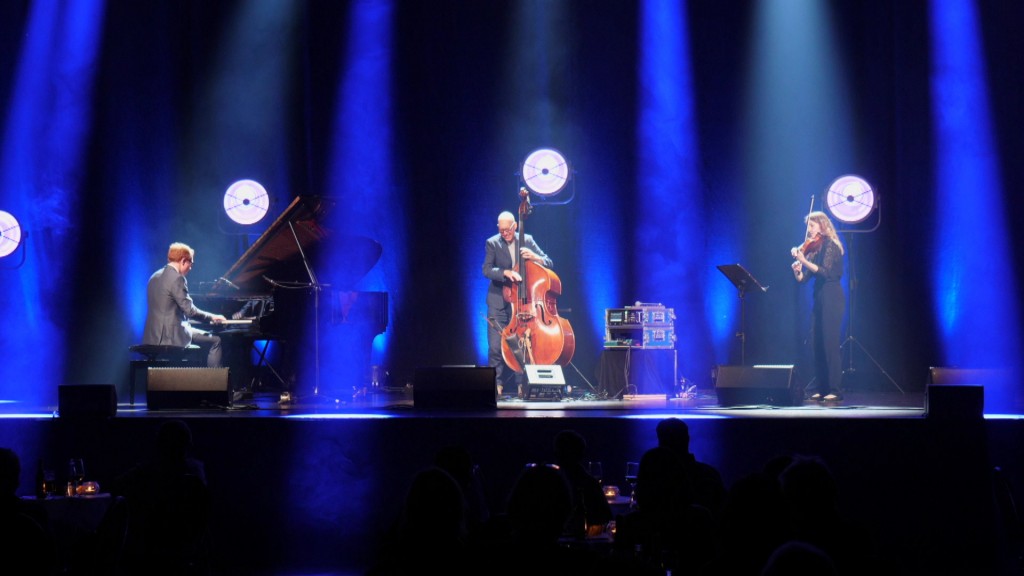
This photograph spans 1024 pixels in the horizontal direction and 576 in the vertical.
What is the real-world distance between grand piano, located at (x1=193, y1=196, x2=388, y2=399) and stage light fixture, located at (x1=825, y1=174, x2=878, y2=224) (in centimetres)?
487

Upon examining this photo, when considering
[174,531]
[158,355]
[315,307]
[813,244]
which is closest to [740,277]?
[813,244]

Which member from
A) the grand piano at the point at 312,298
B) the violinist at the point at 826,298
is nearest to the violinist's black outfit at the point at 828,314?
the violinist at the point at 826,298

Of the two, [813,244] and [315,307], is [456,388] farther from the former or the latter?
[813,244]

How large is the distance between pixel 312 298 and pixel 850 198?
19.4ft

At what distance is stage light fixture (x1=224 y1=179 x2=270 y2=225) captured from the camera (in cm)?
1187

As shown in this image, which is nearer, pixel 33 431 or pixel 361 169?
pixel 33 431

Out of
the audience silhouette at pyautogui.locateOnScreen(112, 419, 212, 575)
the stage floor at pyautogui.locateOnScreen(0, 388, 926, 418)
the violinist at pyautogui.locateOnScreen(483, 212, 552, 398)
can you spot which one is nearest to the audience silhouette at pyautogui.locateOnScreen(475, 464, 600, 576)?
the audience silhouette at pyautogui.locateOnScreen(112, 419, 212, 575)

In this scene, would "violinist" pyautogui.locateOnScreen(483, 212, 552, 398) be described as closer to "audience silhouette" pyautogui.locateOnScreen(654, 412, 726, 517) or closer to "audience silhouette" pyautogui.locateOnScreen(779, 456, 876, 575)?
"audience silhouette" pyautogui.locateOnScreen(654, 412, 726, 517)

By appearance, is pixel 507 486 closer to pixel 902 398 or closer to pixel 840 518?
pixel 840 518

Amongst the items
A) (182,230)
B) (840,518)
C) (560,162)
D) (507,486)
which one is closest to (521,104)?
(560,162)

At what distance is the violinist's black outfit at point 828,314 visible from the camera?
8.44 metres

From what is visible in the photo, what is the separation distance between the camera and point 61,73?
38.1ft

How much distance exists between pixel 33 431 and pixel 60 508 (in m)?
1.84

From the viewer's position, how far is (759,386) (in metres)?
8.21
